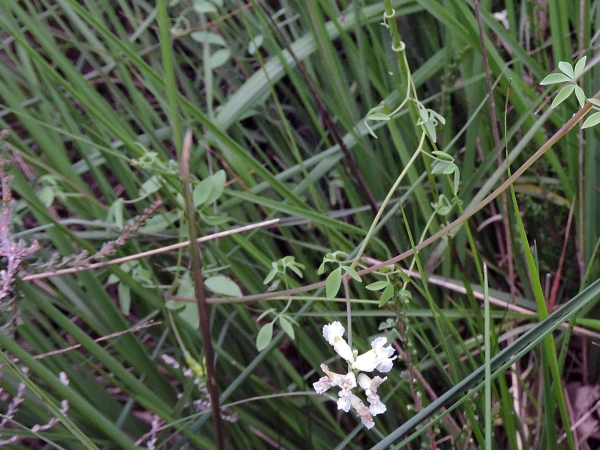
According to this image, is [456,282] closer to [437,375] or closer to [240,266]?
[437,375]

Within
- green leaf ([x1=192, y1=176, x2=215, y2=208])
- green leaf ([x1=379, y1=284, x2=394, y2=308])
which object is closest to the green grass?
green leaf ([x1=192, y1=176, x2=215, y2=208])

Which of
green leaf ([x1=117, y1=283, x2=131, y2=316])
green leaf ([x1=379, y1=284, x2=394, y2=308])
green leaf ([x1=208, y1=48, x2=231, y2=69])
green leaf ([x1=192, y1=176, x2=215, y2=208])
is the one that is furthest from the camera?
green leaf ([x1=208, y1=48, x2=231, y2=69])

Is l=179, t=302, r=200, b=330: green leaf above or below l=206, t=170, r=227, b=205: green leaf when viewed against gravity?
below

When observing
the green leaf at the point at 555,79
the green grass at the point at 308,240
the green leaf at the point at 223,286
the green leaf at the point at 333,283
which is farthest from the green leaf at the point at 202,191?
the green leaf at the point at 555,79

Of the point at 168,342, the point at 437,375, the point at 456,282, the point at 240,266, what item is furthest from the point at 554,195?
the point at 168,342

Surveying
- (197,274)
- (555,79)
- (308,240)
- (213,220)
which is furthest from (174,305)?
(555,79)

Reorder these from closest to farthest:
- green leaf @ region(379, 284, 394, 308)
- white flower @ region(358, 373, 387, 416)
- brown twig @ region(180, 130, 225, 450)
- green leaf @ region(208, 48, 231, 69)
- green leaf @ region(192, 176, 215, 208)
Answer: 1. brown twig @ region(180, 130, 225, 450)
2. white flower @ region(358, 373, 387, 416)
3. green leaf @ region(379, 284, 394, 308)
4. green leaf @ region(192, 176, 215, 208)
5. green leaf @ region(208, 48, 231, 69)

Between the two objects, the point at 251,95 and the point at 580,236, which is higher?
the point at 251,95

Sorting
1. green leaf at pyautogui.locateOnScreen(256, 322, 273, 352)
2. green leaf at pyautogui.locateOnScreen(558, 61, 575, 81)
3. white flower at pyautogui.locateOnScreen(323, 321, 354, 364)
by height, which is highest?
green leaf at pyautogui.locateOnScreen(558, 61, 575, 81)

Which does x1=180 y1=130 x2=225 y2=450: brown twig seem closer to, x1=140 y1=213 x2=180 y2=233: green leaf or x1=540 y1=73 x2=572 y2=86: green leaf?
x1=540 y1=73 x2=572 y2=86: green leaf
